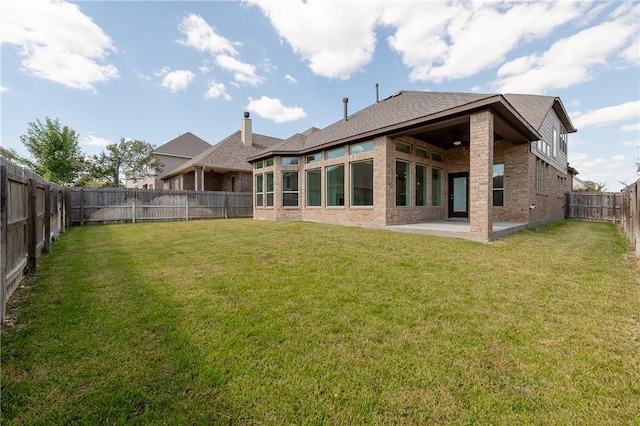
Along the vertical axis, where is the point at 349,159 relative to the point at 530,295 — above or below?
above

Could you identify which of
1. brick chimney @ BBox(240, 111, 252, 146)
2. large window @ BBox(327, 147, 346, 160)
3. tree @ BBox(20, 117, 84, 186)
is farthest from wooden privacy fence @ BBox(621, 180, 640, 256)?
tree @ BBox(20, 117, 84, 186)

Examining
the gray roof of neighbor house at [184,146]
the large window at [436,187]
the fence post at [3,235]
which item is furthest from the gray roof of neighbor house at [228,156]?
the fence post at [3,235]

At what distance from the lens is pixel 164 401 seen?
171 centimetres

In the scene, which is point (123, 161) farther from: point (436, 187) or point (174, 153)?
point (436, 187)

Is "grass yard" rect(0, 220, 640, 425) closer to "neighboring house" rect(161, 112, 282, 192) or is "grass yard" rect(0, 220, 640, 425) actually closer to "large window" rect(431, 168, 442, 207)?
"large window" rect(431, 168, 442, 207)

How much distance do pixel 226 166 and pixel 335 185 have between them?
1072 centimetres

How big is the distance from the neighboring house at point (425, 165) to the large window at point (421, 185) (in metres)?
0.04

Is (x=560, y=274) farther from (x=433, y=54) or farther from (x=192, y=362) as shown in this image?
(x=433, y=54)

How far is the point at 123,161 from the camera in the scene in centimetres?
2403

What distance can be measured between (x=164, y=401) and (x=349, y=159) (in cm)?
1006

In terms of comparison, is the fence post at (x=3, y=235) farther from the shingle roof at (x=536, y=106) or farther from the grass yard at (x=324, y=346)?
the shingle roof at (x=536, y=106)

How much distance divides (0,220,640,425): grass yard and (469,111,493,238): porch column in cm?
281

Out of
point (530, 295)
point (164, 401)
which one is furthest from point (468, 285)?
point (164, 401)

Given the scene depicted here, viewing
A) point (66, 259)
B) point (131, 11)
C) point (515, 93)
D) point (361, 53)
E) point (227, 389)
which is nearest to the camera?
point (227, 389)
